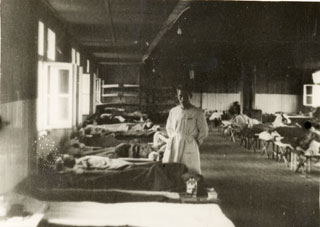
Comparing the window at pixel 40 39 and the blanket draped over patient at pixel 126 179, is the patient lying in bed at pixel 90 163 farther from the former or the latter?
the window at pixel 40 39

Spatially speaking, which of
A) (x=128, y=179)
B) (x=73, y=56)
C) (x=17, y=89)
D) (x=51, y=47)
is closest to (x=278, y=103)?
(x=128, y=179)

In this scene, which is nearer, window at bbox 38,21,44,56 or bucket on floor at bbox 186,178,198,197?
window at bbox 38,21,44,56

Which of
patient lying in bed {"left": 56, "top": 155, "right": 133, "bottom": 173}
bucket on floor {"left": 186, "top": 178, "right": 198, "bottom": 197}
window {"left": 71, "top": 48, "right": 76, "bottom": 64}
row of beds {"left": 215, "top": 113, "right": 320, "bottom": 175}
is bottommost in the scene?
bucket on floor {"left": 186, "top": 178, "right": 198, "bottom": 197}

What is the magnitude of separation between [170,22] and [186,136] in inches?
38.5

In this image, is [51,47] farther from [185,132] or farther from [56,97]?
[185,132]

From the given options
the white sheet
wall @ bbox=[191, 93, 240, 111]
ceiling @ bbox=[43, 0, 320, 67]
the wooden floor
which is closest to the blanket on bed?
the white sheet

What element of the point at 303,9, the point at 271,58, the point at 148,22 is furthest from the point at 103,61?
the point at 303,9

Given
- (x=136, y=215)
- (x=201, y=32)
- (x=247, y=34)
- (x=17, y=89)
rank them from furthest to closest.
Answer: (x=201, y=32) → (x=247, y=34) → (x=136, y=215) → (x=17, y=89)

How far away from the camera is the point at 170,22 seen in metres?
3.84

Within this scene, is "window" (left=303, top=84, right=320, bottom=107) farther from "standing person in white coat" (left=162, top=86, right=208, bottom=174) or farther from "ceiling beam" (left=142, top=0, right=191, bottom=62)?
"ceiling beam" (left=142, top=0, right=191, bottom=62)

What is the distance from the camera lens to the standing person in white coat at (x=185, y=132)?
367 cm

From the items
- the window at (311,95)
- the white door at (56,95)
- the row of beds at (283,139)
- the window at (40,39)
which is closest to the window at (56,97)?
the white door at (56,95)

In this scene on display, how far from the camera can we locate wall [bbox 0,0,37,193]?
324 cm

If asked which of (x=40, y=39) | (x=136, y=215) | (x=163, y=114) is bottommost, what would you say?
(x=136, y=215)
